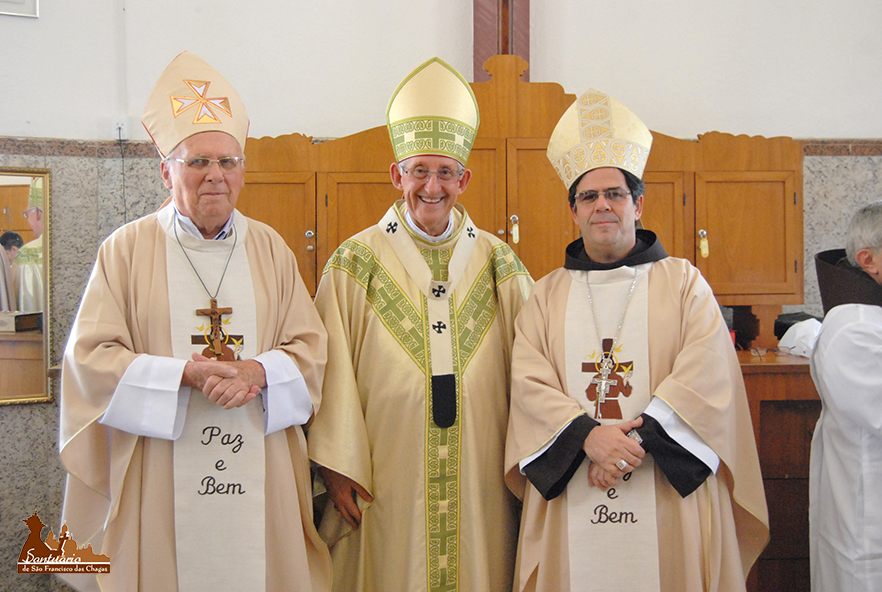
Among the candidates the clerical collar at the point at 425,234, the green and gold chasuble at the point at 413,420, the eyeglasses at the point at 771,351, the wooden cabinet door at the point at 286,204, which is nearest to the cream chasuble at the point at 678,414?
the green and gold chasuble at the point at 413,420

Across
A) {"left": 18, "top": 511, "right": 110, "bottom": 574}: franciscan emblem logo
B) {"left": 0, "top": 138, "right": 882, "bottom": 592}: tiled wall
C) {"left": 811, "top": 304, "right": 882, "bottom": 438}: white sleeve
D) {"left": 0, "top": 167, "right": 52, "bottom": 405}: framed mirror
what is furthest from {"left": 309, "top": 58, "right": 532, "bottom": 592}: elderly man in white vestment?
{"left": 0, "top": 167, "right": 52, "bottom": 405}: framed mirror

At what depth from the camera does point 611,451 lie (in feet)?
7.07

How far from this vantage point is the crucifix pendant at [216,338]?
2326 millimetres

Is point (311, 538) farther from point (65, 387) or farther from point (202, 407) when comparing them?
point (65, 387)

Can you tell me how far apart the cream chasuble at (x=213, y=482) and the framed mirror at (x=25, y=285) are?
2093 mm

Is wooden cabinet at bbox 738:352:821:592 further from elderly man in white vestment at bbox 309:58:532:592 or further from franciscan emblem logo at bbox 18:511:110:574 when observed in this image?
franciscan emblem logo at bbox 18:511:110:574

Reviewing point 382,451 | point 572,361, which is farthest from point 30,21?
point 572,361

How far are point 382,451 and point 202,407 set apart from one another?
0.71m

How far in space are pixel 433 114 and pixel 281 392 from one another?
1281 mm

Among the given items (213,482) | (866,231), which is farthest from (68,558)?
(866,231)

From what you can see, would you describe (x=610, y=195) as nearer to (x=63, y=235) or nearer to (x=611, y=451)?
(x=611, y=451)

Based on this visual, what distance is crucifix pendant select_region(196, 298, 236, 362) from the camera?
233cm

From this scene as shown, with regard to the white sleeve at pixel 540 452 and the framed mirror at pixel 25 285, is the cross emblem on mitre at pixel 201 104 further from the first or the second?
the framed mirror at pixel 25 285

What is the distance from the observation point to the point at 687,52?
441cm
